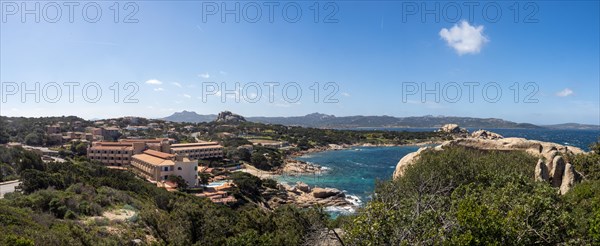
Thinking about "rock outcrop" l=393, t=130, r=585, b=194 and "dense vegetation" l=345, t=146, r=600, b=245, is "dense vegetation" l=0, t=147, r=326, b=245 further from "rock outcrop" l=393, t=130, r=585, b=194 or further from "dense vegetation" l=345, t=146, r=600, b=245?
"rock outcrop" l=393, t=130, r=585, b=194

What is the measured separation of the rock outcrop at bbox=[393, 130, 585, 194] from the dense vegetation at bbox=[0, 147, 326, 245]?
39.3ft

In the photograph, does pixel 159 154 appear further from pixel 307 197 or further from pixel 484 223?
pixel 484 223

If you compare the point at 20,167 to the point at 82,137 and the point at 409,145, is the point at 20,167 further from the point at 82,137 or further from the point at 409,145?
the point at 409,145

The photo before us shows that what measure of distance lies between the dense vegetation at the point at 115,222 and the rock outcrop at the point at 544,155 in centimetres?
1198

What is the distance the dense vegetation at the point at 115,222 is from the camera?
15.0 metres

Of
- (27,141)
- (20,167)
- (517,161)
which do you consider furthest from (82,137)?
(517,161)

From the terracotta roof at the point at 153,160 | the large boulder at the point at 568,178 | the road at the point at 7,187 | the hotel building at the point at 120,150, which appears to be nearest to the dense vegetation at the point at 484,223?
the large boulder at the point at 568,178

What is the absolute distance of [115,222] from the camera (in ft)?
71.9

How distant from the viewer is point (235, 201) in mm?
41062

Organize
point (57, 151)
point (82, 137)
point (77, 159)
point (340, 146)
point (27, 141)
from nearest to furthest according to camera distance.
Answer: point (77, 159) < point (57, 151) < point (27, 141) < point (82, 137) < point (340, 146)

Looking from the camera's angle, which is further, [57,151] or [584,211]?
[57,151]

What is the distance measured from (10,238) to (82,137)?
78.9m

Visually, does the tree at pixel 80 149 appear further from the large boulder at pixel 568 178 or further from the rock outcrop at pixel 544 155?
the large boulder at pixel 568 178

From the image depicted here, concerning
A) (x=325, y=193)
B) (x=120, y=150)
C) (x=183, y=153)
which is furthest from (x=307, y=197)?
(x=120, y=150)
